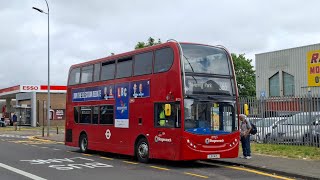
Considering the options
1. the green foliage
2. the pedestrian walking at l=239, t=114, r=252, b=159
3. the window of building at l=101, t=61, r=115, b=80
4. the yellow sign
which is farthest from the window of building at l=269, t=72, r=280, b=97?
the pedestrian walking at l=239, t=114, r=252, b=159

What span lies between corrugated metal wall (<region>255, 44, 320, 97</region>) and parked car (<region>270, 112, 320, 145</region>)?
19.7 m

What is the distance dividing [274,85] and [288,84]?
A: 6.13 ft

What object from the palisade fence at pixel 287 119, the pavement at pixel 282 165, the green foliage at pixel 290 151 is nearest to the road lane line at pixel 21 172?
the pavement at pixel 282 165

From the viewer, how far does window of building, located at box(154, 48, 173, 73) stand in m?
14.3

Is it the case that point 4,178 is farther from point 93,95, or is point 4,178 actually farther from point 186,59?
point 93,95

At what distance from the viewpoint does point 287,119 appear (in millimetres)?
A: 20453

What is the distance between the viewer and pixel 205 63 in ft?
47.6

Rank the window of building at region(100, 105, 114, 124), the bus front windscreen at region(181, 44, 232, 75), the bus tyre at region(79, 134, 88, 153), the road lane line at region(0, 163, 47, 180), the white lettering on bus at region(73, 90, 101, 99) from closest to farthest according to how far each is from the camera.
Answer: the road lane line at region(0, 163, 47, 180) < the bus front windscreen at region(181, 44, 232, 75) < the window of building at region(100, 105, 114, 124) < the white lettering on bus at region(73, 90, 101, 99) < the bus tyre at region(79, 134, 88, 153)

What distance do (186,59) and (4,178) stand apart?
628cm

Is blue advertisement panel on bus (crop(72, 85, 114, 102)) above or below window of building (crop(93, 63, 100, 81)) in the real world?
below

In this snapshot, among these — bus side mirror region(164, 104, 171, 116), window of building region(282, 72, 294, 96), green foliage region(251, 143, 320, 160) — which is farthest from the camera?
window of building region(282, 72, 294, 96)

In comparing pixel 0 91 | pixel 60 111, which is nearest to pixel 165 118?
pixel 60 111

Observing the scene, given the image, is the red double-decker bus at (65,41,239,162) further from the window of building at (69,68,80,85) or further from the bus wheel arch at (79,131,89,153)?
the window of building at (69,68,80,85)

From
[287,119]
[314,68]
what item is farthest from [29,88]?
[287,119]
